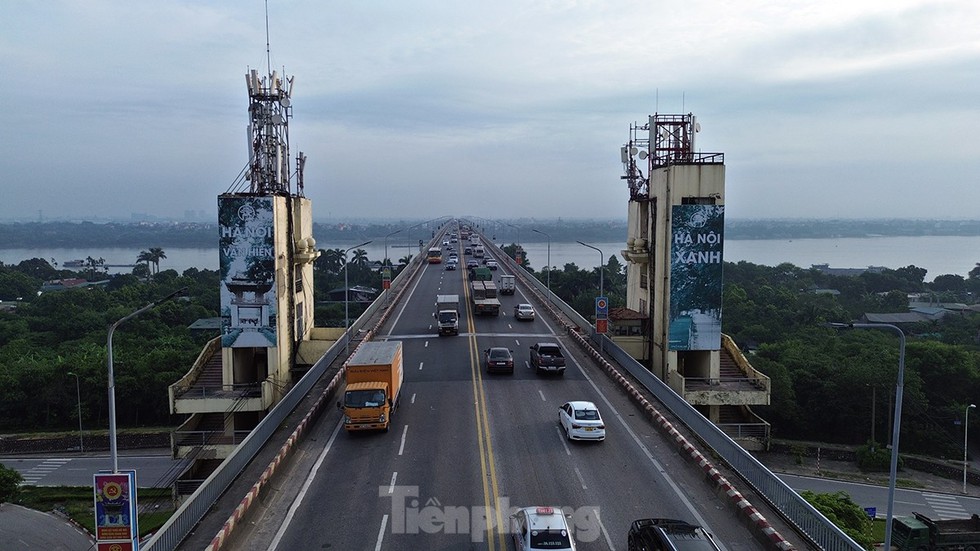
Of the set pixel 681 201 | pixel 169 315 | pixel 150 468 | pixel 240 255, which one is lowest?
pixel 150 468

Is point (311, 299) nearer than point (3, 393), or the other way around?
point (311, 299)


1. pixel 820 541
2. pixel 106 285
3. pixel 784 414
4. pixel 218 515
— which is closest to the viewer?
pixel 820 541

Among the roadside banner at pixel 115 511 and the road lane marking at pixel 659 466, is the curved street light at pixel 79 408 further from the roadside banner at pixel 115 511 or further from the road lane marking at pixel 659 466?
the roadside banner at pixel 115 511

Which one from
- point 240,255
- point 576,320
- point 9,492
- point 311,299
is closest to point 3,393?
point 9,492

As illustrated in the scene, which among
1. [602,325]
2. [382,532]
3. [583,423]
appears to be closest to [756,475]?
[583,423]

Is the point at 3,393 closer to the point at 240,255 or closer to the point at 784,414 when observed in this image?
the point at 240,255

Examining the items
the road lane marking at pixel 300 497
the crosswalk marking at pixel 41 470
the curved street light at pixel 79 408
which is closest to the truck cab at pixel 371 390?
the road lane marking at pixel 300 497

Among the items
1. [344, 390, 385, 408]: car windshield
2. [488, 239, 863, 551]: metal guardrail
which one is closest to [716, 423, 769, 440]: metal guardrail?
[488, 239, 863, 551]: metal guardrail
